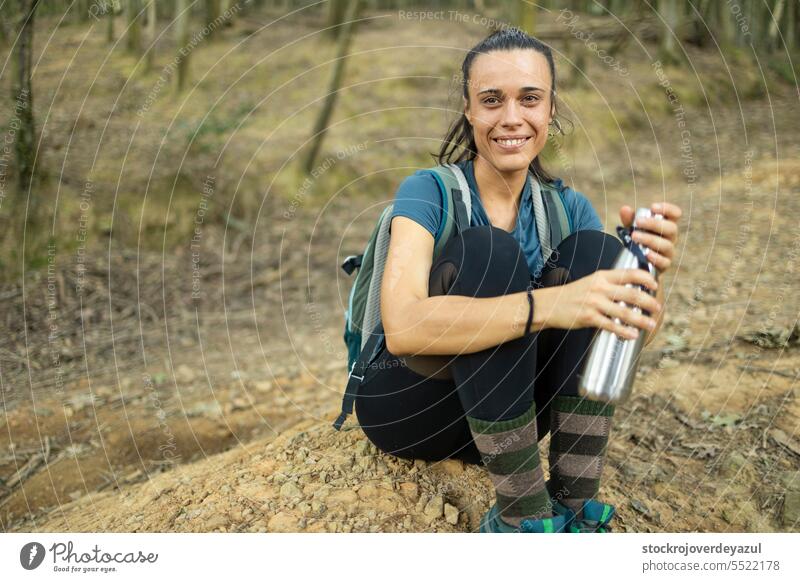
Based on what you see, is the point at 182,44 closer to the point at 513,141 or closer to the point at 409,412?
the point at 513,141

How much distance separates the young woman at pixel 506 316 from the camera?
4.42 feet

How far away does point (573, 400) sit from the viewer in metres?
1.56

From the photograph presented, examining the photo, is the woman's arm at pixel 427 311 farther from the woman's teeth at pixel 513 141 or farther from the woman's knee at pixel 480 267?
the woman's teeth at pixel 513 141

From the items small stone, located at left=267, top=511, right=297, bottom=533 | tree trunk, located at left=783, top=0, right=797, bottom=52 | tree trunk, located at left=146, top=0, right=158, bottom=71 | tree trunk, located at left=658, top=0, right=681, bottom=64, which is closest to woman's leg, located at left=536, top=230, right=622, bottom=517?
small stone, located at left=267, top=511, right=297, bottom=533

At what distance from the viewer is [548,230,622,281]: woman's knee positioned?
153 centimetres

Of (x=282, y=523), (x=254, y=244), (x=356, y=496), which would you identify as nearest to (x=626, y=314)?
(x=356, y=496)

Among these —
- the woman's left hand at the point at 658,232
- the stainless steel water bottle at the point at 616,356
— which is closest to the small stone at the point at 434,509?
the stainless steel water bottle at the point at 616,356

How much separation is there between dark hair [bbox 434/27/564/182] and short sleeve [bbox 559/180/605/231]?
0.10 metres

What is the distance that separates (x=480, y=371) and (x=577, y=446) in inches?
14.2

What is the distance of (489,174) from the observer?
1.79 meters

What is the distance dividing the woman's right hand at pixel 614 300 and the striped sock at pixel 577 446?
0.31 meters
